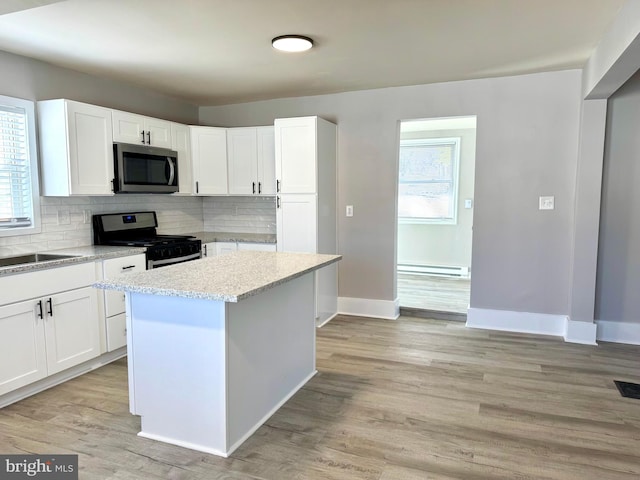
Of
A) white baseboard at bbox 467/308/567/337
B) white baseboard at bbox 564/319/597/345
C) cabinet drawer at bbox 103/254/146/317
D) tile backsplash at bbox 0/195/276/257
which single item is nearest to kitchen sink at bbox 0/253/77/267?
tile backsplash at bbox 0/195/276/257

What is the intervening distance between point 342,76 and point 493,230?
2.03m

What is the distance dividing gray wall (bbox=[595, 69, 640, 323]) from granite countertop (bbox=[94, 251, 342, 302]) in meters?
2.61

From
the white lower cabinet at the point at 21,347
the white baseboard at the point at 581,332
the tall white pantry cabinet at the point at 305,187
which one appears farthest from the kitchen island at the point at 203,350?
the white baseboard at the point at 581,332

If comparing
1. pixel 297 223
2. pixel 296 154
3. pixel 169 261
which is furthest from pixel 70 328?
pixel 296 154

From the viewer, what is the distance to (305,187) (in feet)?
13.8

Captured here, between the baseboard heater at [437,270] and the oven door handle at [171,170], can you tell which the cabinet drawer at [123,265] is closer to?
the oven door handle at [171,170]

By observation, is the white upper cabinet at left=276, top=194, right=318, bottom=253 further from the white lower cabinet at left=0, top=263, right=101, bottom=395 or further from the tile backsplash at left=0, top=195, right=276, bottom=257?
the white lower cabinet at left=0, top=263, right=101, bottom=395

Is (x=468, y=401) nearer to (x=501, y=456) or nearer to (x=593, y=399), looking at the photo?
(x=501, y=456)

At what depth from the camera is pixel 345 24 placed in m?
2.66

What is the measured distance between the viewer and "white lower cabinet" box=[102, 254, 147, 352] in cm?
331

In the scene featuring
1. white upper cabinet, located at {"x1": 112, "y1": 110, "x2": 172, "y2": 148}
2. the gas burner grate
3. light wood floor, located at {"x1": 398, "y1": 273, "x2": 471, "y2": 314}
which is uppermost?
white upper cabinet, located at {"x1": 112, "y1": 110, "x2": 172, "y2": 148}

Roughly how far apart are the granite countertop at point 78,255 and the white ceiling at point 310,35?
145 centimetres

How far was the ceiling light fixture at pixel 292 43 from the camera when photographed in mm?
2868

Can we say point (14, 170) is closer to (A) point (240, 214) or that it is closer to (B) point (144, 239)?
(B) point (144, 239)
